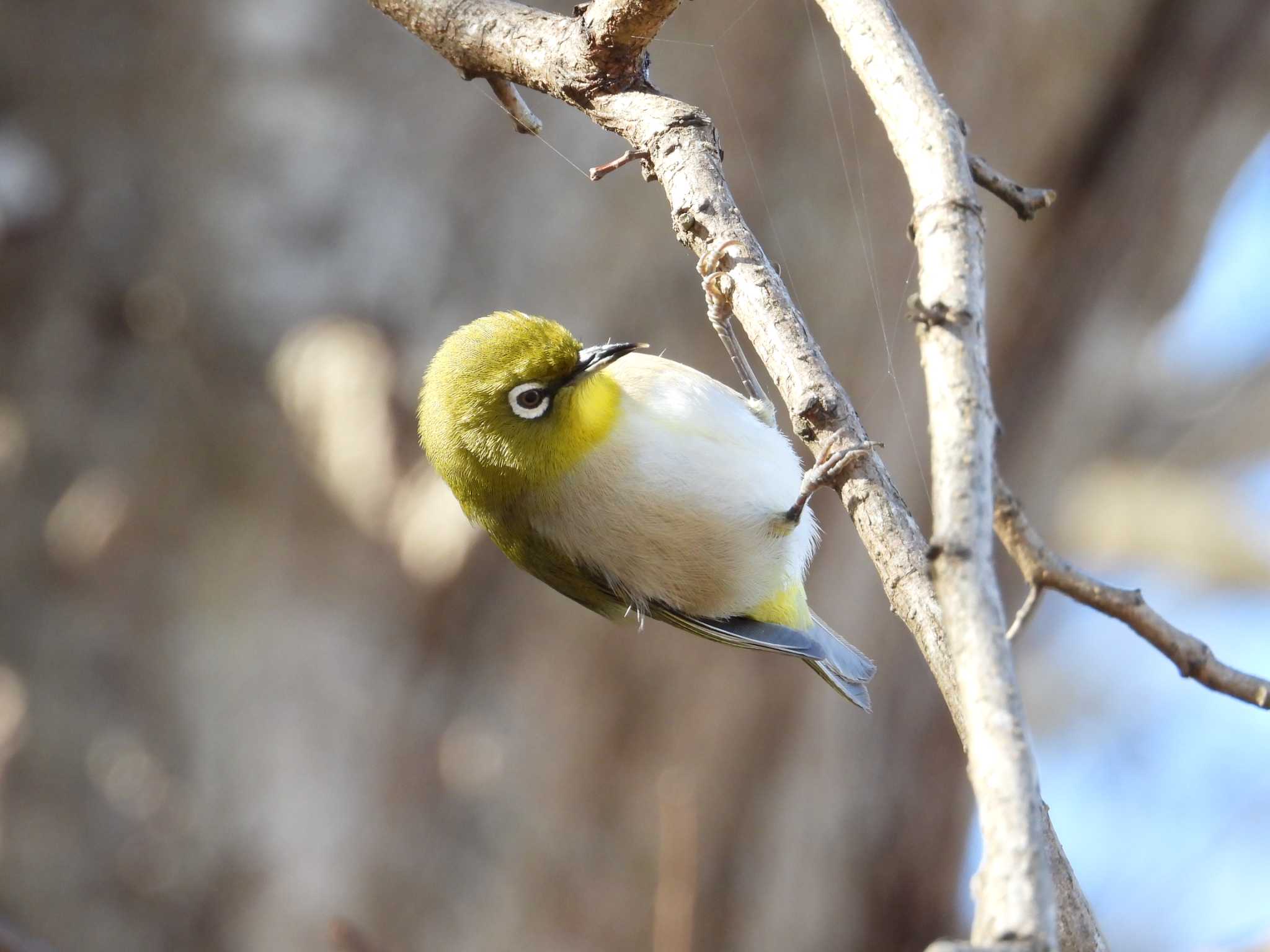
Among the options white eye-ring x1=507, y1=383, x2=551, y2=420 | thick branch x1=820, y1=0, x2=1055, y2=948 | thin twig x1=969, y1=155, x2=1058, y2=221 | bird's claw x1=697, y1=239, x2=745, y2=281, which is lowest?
thick branch x1=820, y1=0, x2=1055, y2=948

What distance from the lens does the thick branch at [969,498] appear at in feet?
2.73

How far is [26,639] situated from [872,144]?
4.71 m

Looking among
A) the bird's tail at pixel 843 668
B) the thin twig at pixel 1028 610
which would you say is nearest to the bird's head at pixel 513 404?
the bird's tail at pixel 843 668

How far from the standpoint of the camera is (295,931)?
5.57m

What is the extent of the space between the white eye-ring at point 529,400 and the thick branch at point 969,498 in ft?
4.08

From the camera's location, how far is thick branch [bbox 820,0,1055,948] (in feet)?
2.73

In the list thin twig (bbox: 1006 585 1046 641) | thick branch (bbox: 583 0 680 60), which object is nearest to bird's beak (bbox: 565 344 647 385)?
thick branch (bbox: 583 0 680 60)

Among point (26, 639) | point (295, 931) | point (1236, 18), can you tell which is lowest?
point (295, 931)

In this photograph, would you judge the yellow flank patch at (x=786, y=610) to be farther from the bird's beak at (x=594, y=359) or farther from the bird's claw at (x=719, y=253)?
the bird's claw at (x=719, y=253)

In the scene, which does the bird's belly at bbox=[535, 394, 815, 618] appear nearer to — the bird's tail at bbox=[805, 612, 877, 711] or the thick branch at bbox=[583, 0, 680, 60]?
the bird's tail at bbox=[805, 612, 877, 711]

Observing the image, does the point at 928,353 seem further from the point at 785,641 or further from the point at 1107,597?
the point at 785,641

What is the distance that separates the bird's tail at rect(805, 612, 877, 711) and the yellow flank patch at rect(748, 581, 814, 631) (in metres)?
0.06

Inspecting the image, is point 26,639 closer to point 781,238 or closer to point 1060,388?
point 781,238

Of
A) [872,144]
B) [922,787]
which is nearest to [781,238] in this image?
[872,144]
